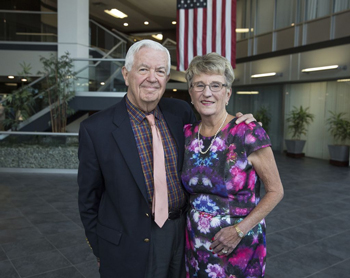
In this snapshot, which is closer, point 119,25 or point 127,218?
point 127,218

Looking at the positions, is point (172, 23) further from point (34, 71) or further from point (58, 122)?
point (58, 122)

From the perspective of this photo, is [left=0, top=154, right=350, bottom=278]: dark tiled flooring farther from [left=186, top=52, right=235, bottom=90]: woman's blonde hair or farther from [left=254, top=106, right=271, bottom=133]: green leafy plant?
[left=254, top=106, right=271, bottom=133]: green leafy plant

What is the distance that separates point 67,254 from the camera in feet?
12.0

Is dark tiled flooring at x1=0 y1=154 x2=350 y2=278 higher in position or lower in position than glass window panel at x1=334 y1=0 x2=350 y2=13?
lower

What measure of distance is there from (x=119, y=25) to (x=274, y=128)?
38.0ft

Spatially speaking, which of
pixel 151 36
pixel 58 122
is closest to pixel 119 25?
pixel 151 36

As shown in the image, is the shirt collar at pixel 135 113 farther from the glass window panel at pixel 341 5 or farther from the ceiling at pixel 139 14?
the ceiling at pixel 139 14

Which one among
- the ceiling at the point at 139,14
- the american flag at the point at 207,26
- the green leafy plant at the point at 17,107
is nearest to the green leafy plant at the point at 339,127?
the american flag at the point at 207,26

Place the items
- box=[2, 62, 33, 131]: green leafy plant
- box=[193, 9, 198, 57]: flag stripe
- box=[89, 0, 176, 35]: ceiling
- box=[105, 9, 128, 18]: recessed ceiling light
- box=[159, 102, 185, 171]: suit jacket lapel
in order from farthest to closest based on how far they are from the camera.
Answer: box=[105, 9, 128, 18]: recessed ceiling light
box=[89, 0, 176, 35]: ceiling
box=[2, 62, 33, 131]: green leafy plant
box=[193, 9, 198, 57]: flag stripe
box=[159, 102, 185, 171]: suit jacket lapel

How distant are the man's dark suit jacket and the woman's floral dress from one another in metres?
0.27

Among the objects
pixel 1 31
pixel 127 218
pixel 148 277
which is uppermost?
pixel 1 31

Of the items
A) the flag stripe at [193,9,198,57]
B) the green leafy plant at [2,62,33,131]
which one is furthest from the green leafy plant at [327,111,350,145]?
the green leafy plant at [2,62,33,131]

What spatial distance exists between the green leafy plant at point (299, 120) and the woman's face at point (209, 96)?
1138cm

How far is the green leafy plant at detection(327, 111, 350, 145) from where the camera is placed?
414 inches
